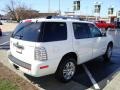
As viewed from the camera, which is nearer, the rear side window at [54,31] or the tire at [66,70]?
the rear side window at [54,31]

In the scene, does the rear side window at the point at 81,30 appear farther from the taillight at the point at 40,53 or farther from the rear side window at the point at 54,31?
the taillight at the point at 40,53

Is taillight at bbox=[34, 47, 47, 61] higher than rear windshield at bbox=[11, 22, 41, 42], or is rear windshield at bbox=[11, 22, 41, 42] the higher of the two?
rear windshield at bbox=[11, 22, 41, 42]

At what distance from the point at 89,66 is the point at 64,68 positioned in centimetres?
234

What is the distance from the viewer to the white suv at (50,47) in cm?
493

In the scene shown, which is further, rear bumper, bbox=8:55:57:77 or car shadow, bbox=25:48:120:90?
car shadow, bbox=25:48:120:90

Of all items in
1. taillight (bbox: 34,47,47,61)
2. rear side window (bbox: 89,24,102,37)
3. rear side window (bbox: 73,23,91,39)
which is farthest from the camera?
rear side window (bbox: 89,24,102,37)

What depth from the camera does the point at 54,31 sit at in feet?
17.5

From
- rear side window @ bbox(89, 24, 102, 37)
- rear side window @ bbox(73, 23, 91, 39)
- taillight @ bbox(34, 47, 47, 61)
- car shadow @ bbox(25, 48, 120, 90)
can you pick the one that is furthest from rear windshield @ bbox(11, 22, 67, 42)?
rear side window @ bbox(89, 24, 102, 37)

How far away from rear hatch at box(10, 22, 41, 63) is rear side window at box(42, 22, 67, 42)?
0.18m

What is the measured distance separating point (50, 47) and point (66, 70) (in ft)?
3.67

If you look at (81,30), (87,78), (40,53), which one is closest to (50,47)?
(40,53)

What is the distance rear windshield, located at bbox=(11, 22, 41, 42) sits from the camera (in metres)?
5.10

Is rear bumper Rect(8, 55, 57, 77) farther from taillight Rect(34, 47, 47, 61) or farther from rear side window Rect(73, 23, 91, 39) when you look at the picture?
rear side window Rect(73, 23, 91, 39)

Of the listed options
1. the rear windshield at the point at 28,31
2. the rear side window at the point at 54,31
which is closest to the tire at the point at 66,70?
the rear side window at the point at 54,31
